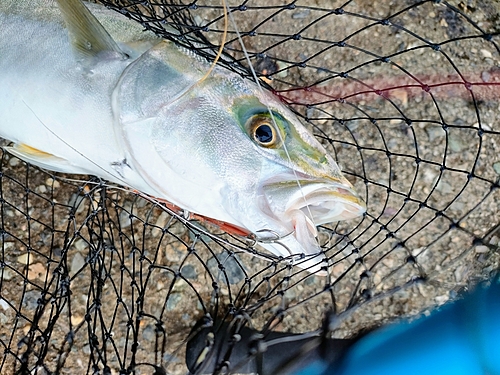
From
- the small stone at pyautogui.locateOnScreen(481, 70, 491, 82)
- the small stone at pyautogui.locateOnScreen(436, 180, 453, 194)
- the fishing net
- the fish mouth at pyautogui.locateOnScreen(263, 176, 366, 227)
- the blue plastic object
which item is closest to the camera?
the fish mouth at pyautogui.locateOnScreen(263, 176, 366, 227)

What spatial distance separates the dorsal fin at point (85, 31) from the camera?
1.70 m

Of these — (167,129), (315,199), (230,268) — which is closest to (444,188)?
(230,268)

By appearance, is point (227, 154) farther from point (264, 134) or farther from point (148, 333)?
point (148, 333)

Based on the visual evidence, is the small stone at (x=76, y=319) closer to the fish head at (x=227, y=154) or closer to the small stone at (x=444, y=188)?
the fish head at (x=227, y=154)

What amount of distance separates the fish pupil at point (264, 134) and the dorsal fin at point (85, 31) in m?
0.57

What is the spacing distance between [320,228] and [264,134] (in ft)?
2.55

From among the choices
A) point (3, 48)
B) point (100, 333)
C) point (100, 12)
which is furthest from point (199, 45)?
point (100, 333)

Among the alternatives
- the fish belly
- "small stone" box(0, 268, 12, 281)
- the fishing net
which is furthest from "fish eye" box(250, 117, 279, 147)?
"small stone" box(0, 268, 12, 281)

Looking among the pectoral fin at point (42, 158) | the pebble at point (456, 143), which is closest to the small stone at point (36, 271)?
the pectoral fin at point (42, 158)

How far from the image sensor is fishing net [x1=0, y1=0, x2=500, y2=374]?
2.42 m

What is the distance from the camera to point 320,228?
2342mm

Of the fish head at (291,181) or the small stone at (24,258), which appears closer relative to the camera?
the fish head at (291,181)

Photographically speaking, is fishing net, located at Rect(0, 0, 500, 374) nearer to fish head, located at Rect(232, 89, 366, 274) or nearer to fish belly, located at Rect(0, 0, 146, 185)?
fish belly, located at Rect(0, 0, 146, 185)

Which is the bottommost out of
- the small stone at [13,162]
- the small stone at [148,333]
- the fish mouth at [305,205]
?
the fish mouth at [305,205]
